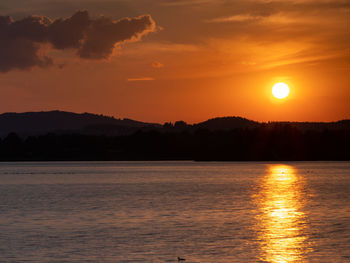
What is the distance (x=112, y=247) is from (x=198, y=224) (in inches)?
574

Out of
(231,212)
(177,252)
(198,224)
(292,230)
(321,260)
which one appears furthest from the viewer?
(231,212)

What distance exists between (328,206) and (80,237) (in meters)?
40.5

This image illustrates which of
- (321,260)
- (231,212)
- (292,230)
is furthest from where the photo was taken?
(231,212)

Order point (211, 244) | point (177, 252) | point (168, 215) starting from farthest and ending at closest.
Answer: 1. point (168, 215)
2. point (211, 244)
3. point (177, 252)

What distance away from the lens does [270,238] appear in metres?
47.7

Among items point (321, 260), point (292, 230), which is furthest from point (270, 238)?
point (321, 260)

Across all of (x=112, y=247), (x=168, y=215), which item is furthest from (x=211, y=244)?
(x=168, y=215)

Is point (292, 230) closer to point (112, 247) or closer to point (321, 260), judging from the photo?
point (321, 260)

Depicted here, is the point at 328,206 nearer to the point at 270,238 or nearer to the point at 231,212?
the point at 231,212

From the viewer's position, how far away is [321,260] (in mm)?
38094

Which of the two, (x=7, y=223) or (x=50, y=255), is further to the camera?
(x=7, y=223)

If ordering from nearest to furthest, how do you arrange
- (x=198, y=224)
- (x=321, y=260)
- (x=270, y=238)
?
(x=321, y=260), (x=270, y=238), (x=198, y=224)

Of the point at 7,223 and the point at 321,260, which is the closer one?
the point at 321,260

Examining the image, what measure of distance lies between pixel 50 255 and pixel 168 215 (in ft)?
85.5
